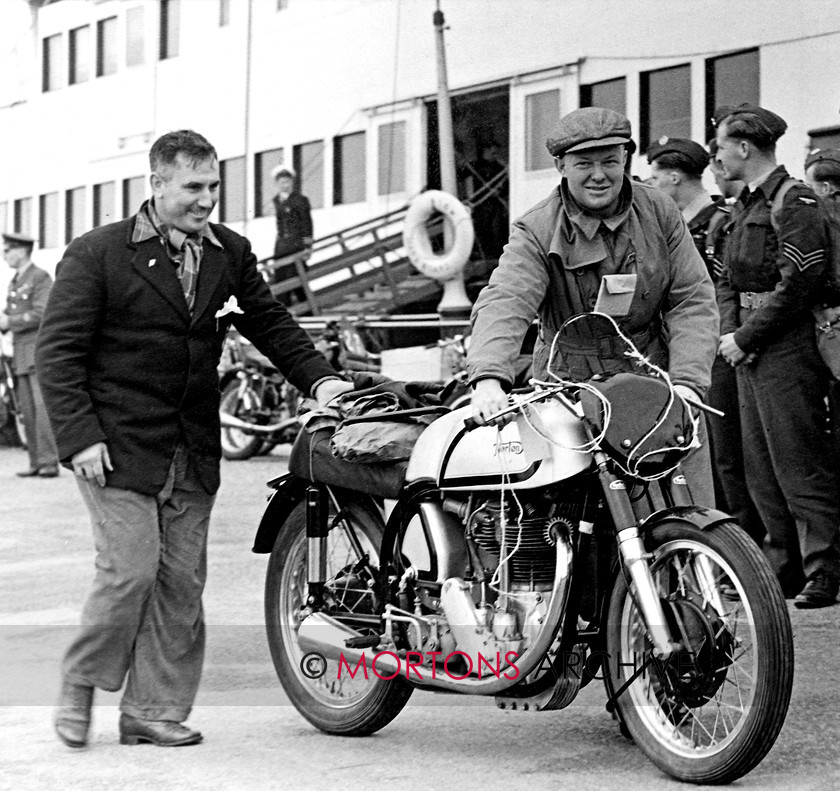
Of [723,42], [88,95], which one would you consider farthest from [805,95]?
[88,95]

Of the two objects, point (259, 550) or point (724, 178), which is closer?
point (259, 550)

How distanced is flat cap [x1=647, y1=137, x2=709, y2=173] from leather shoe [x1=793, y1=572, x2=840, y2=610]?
6.51 feet

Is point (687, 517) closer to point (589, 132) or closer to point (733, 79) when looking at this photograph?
point (589, 132)

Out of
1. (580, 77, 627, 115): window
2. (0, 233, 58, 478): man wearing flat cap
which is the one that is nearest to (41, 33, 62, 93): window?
(0, 233, 58, 478): man wearing flat cap

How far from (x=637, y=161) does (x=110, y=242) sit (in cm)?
641

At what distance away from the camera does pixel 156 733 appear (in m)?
4.89

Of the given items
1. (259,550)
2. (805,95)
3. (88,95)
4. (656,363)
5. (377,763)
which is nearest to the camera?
(377,763)

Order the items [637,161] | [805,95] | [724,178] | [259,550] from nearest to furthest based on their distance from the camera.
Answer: [259,550], [724,178], [805,95], [637,161]

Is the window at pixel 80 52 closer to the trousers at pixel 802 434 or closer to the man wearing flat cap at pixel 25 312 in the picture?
the man wearing flat cap at pixel 25 312

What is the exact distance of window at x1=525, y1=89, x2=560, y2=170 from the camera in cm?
1071

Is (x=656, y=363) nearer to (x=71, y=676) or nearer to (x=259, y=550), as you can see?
(x=259, y=550)

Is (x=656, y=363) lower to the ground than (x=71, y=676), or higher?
higher

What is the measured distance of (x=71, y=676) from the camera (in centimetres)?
489

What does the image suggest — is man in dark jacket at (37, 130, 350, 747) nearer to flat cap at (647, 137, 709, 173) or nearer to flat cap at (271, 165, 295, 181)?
flat cap at (647, 137, 709, 173)
